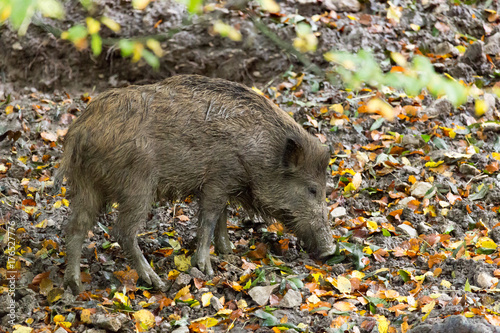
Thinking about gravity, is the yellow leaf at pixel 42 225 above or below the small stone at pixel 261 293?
below

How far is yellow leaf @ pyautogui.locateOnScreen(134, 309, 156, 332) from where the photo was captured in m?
4.32

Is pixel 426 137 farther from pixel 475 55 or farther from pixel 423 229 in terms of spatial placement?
pixel 475 55

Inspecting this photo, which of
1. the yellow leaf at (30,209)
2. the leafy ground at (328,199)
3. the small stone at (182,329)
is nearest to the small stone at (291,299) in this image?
the leafy ground at (328,199)

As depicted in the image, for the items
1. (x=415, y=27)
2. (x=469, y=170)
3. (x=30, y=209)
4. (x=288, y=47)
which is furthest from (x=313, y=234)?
(x=415, y=27)

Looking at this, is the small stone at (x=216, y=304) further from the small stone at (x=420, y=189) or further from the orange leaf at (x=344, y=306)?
the small stone at (x=420, y=189)

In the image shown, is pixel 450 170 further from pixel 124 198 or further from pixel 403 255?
pixel 124 198

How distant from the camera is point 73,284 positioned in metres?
4.77

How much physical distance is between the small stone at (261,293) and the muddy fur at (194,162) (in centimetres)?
58

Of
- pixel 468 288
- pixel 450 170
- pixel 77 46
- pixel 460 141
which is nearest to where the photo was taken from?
pixel 468 288

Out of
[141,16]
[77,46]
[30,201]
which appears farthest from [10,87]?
[30,201]

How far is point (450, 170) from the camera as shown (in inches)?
261

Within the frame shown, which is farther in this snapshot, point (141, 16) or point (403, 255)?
point (141, 16)

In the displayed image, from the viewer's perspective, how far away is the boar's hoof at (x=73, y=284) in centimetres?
477

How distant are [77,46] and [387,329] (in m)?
6.19
